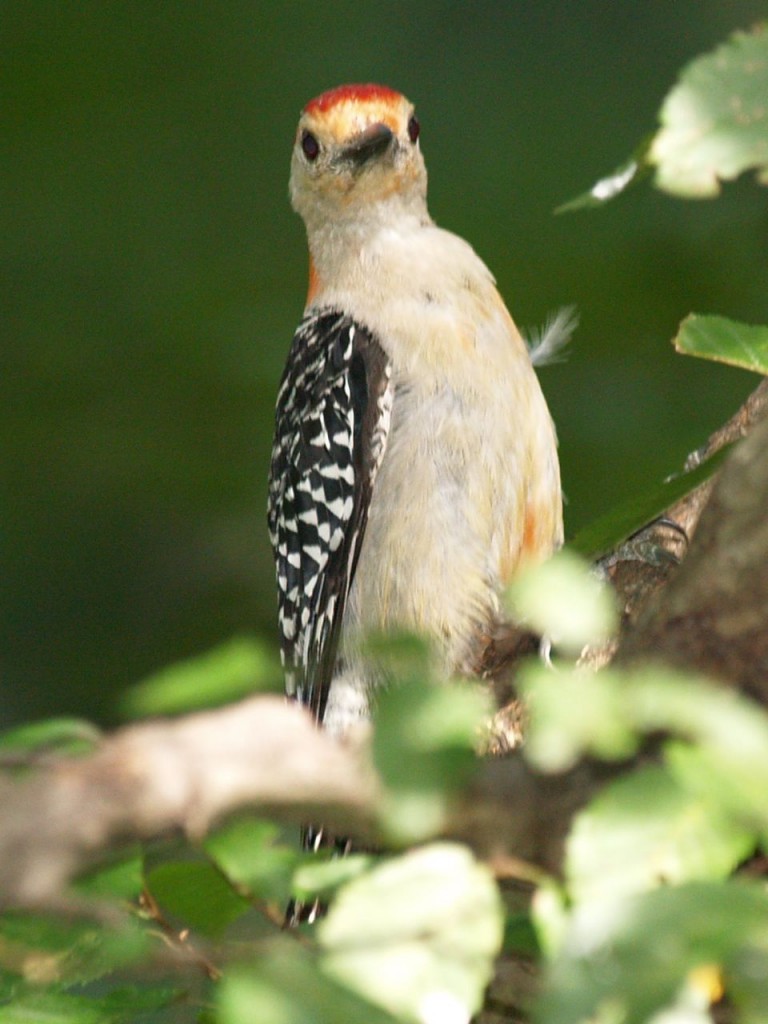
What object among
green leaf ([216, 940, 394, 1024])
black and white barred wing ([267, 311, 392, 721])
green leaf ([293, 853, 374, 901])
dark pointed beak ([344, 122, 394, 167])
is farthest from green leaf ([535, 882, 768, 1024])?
dark pointed beak ([344, 122, 394, 167])

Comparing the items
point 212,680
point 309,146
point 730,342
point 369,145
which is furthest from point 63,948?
point 309,146

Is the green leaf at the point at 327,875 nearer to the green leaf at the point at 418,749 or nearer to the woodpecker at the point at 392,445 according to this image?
the green leaf at the point at 418,749

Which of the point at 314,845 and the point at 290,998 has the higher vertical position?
the point at 290,998

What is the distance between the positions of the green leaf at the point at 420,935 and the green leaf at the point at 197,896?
1.27 feet

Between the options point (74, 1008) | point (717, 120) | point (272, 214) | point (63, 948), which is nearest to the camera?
point (717, 120)

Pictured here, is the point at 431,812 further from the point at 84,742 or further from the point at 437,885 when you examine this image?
the point at 84,742

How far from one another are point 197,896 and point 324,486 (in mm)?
2493

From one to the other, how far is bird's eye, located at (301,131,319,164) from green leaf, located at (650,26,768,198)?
3.08m

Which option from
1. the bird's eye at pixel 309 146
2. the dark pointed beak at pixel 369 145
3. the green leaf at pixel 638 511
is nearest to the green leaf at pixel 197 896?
the green leaf at pixel 638 511

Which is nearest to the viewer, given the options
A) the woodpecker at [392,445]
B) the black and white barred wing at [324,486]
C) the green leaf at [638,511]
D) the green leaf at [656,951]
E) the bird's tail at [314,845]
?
the green leaf at [656,951]

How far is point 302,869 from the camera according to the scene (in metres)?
1.41

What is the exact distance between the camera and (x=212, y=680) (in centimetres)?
140

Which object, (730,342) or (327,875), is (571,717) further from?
(730,342)

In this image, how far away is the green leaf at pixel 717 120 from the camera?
4.36 feet
